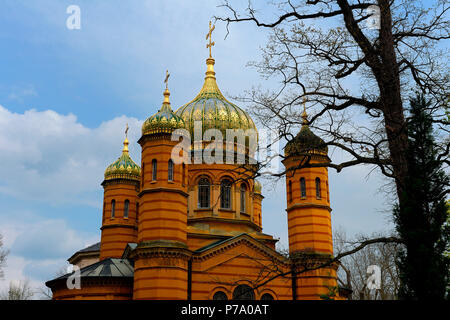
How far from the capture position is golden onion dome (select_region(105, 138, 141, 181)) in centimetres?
3731

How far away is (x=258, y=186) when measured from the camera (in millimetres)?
40938

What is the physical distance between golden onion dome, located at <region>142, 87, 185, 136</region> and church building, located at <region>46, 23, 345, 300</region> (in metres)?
0.05

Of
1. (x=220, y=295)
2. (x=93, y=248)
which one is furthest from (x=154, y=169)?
(x=93, y=248)

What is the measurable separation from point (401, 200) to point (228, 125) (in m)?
23.3

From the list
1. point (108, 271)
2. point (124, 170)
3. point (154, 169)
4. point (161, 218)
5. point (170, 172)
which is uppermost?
point (124, 170)

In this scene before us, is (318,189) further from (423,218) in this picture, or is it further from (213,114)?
(423,218)

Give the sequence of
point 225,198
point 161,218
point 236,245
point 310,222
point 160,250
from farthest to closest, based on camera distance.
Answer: point 225,198 → point 310,222 → point 236,245 → point 161,218 → point 160,250

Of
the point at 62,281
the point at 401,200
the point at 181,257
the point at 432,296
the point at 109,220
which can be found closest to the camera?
the point at 432,296

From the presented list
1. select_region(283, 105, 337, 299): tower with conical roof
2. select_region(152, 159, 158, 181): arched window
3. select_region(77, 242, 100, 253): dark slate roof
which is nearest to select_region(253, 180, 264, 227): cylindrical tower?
select_region(283, 105, 337, 299): tower with conical roof

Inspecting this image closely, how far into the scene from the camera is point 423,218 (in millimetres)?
11430

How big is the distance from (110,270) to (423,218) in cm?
2029

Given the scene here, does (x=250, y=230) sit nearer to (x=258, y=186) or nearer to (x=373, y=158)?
(x=258, y=186)

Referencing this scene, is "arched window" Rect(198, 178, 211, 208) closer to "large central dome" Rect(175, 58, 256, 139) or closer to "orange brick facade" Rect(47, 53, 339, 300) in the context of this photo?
"orange brick facade" Rect(47, 53, 339, 300)
